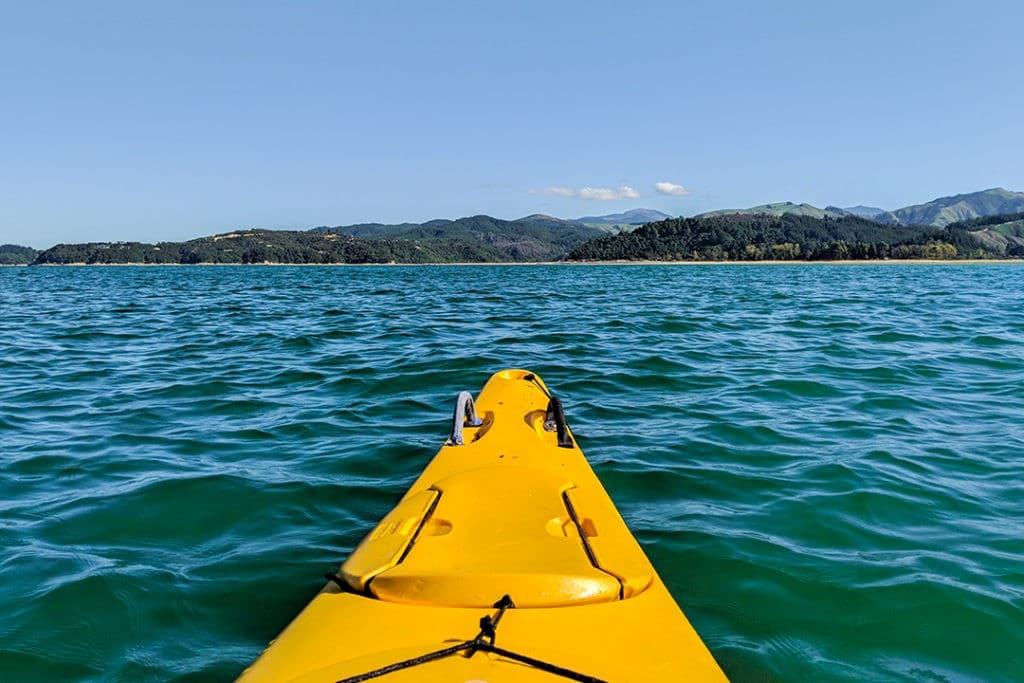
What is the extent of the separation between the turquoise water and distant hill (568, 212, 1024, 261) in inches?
4616

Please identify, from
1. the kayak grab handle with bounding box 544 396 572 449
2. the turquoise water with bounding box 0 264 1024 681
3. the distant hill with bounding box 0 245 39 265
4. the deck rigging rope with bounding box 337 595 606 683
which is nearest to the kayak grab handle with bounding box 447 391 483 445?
the kayak grab handle with bounding box 544 396 572 449

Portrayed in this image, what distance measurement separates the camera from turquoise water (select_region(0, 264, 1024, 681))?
3330mm

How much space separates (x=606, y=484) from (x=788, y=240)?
15620cm

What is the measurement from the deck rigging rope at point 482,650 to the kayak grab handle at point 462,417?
269 cm

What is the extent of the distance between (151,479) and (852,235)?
166034 millimetres

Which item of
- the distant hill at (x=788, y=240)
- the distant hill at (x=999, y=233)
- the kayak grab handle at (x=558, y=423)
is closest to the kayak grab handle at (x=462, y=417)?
the kayak grab handle at (x=558, y=423)

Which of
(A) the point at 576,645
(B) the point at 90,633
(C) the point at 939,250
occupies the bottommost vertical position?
(B) the point at 90,633

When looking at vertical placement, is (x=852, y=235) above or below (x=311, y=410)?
above

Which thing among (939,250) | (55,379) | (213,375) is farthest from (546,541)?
(939,250)

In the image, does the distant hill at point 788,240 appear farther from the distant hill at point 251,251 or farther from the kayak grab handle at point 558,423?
the kayak grab handle at point 558,423

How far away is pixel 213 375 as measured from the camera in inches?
386

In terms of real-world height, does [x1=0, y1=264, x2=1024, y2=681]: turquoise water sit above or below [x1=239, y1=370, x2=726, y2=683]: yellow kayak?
below

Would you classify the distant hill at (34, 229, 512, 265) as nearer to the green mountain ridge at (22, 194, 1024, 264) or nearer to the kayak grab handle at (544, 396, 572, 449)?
the green mountain ridge at (22, 194, 1024, 264)

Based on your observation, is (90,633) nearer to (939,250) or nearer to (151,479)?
(151,479)
